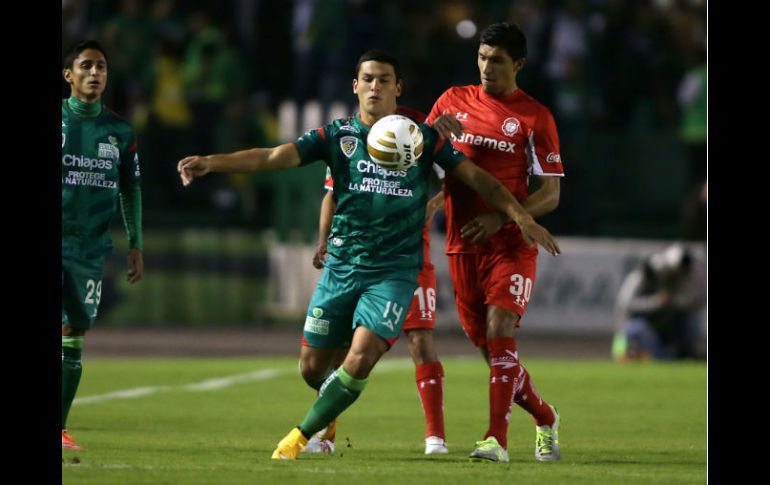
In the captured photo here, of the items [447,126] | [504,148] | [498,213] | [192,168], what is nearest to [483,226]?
[498,213]

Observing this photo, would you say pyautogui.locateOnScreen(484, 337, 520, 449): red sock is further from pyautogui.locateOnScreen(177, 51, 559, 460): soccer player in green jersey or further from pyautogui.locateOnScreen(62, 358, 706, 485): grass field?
pyautogui.locateOnScreen(177, 51, 559, 460): soccer player in green jersey

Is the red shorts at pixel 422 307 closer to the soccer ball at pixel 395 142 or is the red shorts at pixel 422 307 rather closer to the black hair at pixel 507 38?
the soccer ball at pixel 395 142

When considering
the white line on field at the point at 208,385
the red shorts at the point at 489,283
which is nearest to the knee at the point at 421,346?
the red shorts at the point at 489,283

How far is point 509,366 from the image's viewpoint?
9062 millimetres

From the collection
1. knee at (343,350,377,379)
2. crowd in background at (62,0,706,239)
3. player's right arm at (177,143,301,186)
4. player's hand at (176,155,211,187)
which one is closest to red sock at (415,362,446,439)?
knee at (343,350,377,379)

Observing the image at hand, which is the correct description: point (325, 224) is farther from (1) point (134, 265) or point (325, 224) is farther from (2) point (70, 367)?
(2) point (70, 367)

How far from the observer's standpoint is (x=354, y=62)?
22.3 meters

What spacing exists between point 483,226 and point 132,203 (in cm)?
239

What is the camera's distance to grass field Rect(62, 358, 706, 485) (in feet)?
26.5

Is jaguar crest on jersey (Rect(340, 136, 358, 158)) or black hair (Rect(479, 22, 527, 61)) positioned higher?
black hair (Rect(479, 22, 527, 61))

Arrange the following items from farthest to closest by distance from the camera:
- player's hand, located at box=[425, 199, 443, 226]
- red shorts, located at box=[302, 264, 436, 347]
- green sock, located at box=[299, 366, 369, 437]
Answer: red shorts, located at box=[302, 264, 436, 347]
player's hand, located at box=[425, 199, 443, 226]
green sock, located at box=[299, 366, 369, 437]

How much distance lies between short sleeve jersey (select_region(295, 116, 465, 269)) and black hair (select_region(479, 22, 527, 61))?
29.9 inches

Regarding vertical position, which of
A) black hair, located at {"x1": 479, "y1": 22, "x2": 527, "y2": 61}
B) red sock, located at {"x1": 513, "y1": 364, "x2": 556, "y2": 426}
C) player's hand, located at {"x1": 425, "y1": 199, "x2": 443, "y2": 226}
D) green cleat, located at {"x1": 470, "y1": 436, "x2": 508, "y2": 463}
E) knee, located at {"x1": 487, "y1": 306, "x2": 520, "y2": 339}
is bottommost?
green cleat, located at {"x1": 470, "y1": 436, "x2": 508, "y2": 463}
